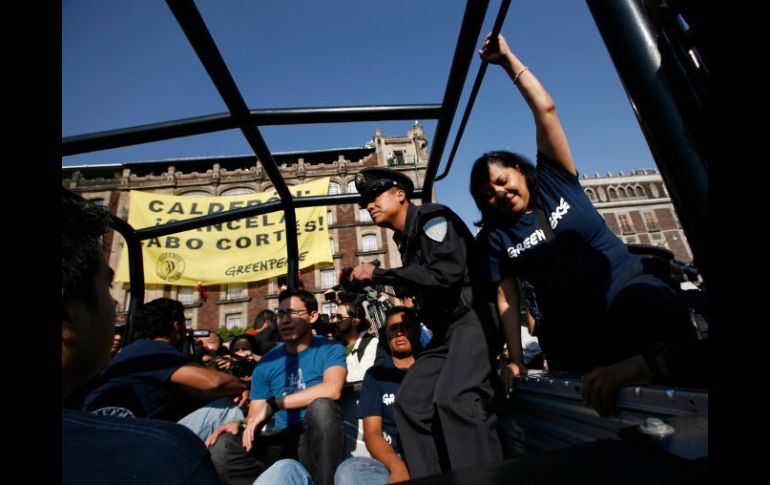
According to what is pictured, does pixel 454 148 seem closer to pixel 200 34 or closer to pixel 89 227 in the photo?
pixel 200 34

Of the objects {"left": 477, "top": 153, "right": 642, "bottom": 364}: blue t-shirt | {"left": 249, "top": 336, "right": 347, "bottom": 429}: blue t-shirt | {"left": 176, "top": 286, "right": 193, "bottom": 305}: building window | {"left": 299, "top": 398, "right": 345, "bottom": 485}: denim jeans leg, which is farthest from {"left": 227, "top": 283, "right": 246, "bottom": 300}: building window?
{"left": 477, "top": 153, "right": 642, "bottom": 364}: blue t-shirt

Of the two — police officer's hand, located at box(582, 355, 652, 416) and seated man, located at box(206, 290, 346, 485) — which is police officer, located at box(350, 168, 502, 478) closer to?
police officer's hand, located at box(582, 355, 652, 416)

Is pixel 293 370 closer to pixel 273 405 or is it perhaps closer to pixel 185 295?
pixel 273 405

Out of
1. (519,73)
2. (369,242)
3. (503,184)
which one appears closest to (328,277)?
(369,242)

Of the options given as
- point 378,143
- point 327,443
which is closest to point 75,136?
point 327,443

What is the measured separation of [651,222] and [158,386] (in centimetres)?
4295

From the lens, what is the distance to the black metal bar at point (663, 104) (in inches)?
16.4

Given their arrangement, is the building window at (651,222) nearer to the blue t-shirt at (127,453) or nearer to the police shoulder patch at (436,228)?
the police shoulder patch at (436,228)

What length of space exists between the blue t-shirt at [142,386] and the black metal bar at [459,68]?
74.5 inches

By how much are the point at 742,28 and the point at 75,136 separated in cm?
161

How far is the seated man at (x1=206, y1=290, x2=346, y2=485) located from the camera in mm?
2031

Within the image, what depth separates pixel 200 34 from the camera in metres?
0.99

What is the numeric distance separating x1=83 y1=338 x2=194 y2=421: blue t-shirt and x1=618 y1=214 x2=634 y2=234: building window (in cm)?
4093

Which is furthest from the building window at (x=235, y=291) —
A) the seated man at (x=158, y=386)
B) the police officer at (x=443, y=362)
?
the police officer at (x=443, y=362)
